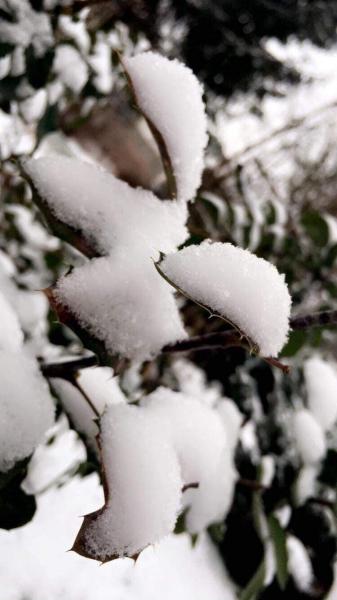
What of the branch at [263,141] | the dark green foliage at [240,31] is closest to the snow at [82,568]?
the branch at [263,141]

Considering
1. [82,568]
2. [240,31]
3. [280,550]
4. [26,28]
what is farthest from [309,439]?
[240,31]

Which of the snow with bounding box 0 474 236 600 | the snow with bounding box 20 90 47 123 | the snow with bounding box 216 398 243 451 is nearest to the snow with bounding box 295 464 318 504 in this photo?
the snow with bounding box 216 398 243 451

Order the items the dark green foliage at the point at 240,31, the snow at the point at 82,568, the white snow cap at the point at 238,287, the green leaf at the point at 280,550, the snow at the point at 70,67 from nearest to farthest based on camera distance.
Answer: the white snow cap at the point at 238,287 < the green leaf at the point at 280,550 < the snow at the point at 70,67 < the snow at the point at 82,568 < the dark green foliage at the point at 240,31

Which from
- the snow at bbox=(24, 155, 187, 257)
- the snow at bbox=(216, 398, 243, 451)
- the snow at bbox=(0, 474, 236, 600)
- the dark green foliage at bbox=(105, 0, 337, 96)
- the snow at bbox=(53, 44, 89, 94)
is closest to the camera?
the snow at bbox=(24, 155, 187, 257)

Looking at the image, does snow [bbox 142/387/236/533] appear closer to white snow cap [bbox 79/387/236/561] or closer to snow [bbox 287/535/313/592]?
white snow cap [bbox 79/387/236/561]

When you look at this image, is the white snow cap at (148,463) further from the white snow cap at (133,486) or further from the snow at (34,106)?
the snow at (34,106)

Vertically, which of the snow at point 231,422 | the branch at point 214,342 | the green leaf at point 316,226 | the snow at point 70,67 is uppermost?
the snow at point 70,67

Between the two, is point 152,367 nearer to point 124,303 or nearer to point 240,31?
point 124,303

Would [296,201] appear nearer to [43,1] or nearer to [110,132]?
[43,1]
